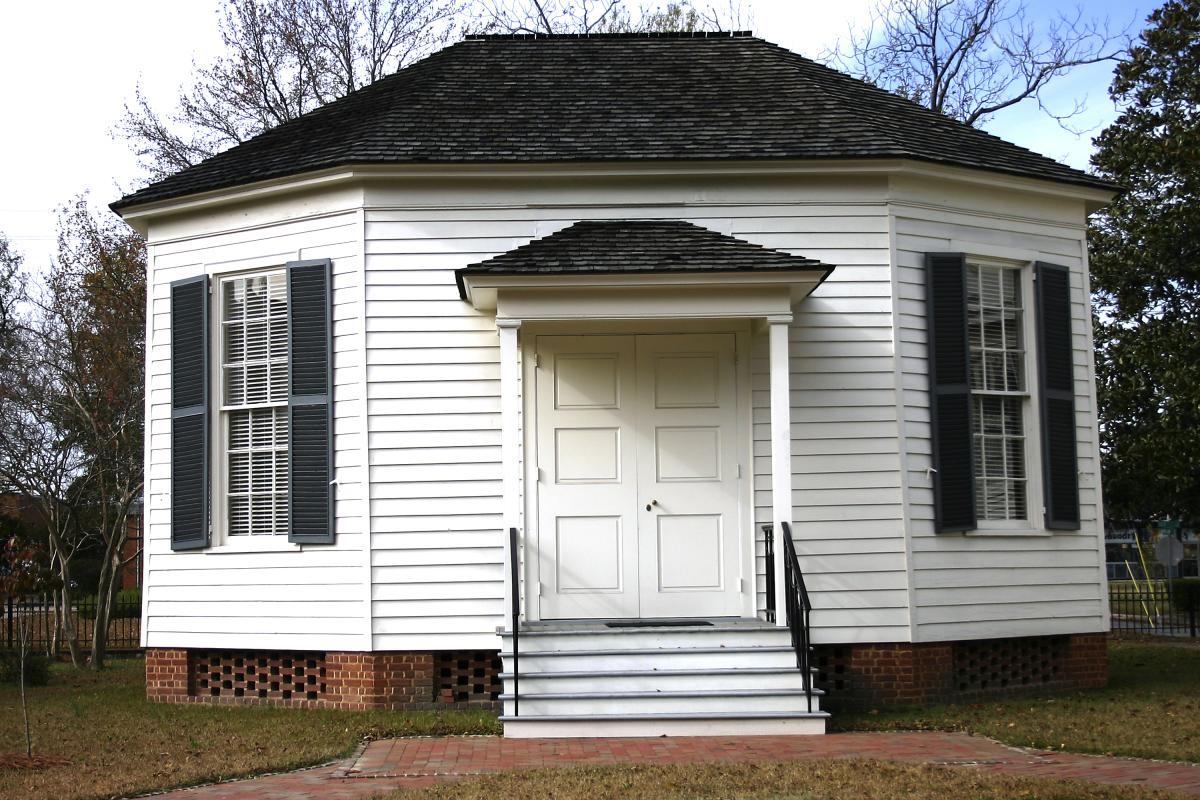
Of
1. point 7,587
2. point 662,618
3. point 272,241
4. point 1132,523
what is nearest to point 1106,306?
point 1132,523

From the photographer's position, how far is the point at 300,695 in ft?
39.5

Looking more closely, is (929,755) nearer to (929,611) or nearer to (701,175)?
(929,611)

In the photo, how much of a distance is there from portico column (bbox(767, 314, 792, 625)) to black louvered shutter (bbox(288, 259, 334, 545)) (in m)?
3.95

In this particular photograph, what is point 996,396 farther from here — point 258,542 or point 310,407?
point 258,542

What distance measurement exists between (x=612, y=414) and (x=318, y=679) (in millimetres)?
3572

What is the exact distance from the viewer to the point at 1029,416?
495 inches

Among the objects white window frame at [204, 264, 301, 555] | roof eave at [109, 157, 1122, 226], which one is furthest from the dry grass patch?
roof eave at [109, 157, 1122, 226]

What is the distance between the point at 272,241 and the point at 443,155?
6.21ft

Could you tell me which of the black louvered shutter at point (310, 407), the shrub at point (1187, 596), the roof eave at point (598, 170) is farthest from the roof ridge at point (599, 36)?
the shrub at point (1187, 596)

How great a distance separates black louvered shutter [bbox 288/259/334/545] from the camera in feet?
38.8

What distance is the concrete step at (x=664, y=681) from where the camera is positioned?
10.2 metres

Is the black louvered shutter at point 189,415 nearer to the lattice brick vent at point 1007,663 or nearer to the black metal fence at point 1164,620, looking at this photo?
the lattice brick vent at point 1007,663

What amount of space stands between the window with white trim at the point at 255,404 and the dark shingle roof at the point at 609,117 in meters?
1.13

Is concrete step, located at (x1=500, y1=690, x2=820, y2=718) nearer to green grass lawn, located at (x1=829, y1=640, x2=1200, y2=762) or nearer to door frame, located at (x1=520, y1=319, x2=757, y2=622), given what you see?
green grass lawn, located at (x1=829, y1=640, x2=1200, y2=762)
